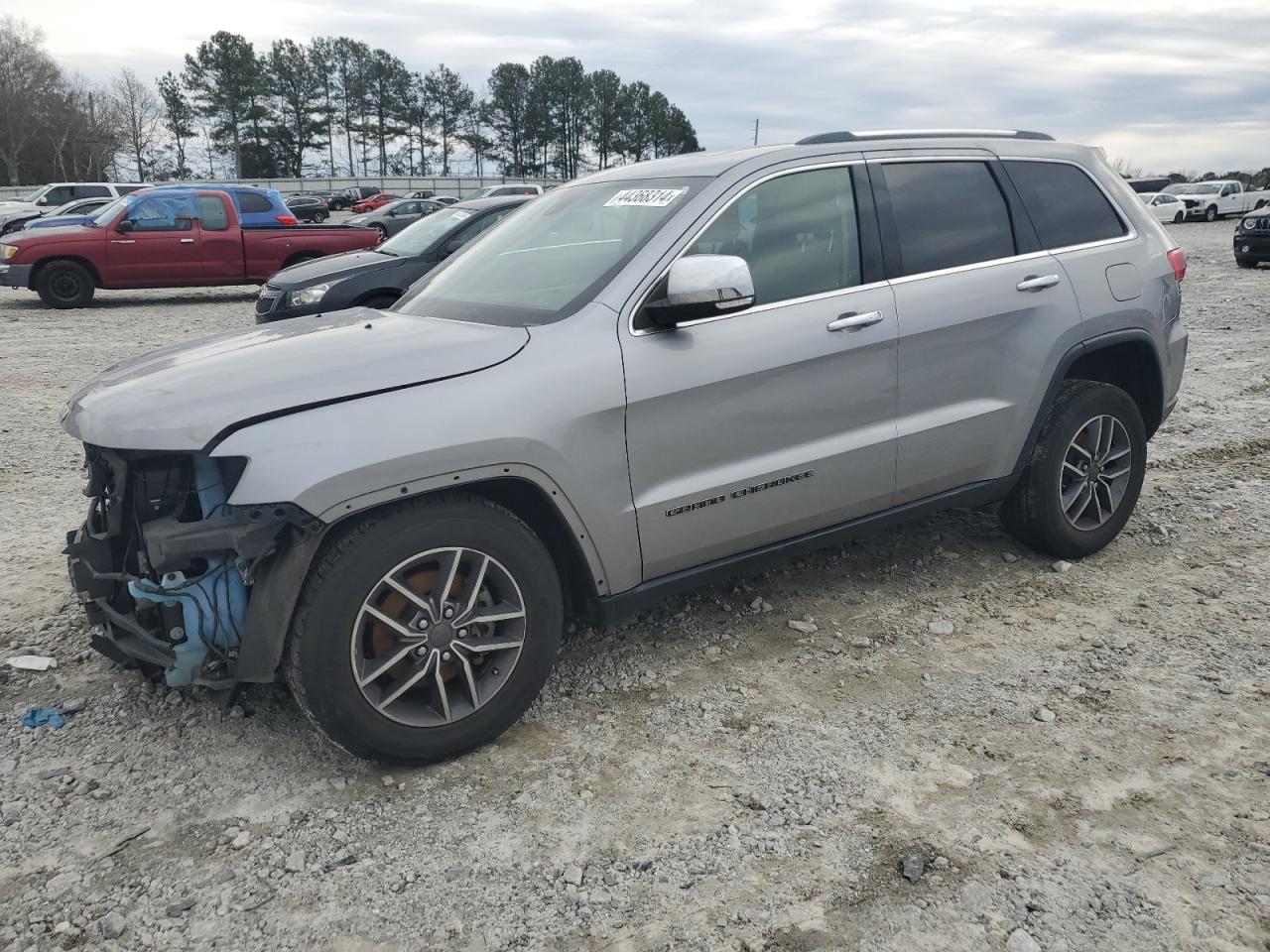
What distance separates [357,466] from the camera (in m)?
2.78

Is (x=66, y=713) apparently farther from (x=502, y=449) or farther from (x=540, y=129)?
(x=540, y=129)

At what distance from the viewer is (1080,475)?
4539 mm

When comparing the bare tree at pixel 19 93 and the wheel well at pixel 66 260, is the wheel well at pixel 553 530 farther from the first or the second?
the bare tree at pixel 19 93

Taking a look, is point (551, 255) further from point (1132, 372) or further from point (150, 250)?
point (150, 250)

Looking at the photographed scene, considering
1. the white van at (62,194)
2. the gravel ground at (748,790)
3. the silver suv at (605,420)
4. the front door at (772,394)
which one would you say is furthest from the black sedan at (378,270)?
the white van at (62,194)

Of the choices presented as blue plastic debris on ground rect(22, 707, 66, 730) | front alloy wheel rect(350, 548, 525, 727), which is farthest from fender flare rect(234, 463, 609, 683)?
blue plastic debris on ground rect(22, 707, 66, 730)

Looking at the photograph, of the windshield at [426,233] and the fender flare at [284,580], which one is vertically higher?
the windshield at [426,233]

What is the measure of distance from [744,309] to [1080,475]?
1.99 metres

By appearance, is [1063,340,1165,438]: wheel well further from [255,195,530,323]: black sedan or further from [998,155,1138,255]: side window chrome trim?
[255,195,530,323]: black sedan

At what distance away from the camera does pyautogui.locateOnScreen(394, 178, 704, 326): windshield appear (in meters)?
3.48

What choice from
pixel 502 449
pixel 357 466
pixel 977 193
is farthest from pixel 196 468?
pixel 977 193

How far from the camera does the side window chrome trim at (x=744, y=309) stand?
10.9 ft

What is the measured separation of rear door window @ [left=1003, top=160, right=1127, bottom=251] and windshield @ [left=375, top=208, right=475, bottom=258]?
6.69 meters

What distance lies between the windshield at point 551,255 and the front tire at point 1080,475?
6.50ft
